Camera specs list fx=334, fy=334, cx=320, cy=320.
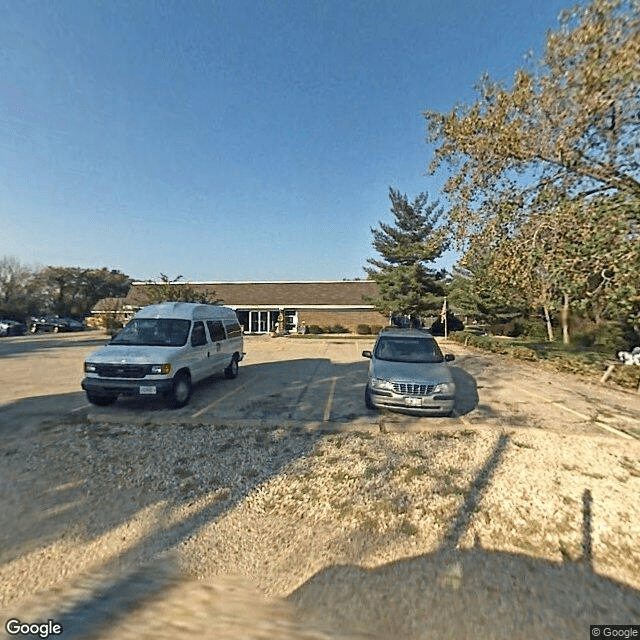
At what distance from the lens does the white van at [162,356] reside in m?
6.53

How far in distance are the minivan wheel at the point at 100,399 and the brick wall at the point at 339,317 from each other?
86.0 ft

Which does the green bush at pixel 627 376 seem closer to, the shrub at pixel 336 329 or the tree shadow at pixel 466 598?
the tree shadow at pixel 466 598

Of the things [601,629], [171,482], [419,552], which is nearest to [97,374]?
[171,482]

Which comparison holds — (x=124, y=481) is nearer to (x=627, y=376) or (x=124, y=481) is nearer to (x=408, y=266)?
(x=627, y=376)

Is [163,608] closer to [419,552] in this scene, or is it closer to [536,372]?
[419,552]

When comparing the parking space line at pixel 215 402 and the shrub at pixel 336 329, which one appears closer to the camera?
the parking space line at pixel 215 402

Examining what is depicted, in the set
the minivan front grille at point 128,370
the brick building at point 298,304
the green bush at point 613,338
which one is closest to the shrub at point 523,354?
the green bush at point 613,338

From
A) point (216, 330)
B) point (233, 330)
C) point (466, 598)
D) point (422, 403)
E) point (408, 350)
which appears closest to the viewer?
point (466, 598)

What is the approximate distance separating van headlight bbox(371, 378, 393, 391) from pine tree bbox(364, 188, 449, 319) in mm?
19288

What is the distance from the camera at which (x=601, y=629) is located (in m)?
2.15

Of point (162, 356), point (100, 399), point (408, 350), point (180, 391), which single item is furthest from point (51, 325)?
point (408, 350)

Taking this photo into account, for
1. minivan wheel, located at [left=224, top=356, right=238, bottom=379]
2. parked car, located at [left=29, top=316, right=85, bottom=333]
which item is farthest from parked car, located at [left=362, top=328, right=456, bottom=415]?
parked car, located at [left=29, top=316, right=85, bottom=333]

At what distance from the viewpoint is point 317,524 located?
329 cm

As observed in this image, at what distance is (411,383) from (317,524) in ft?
11.7
